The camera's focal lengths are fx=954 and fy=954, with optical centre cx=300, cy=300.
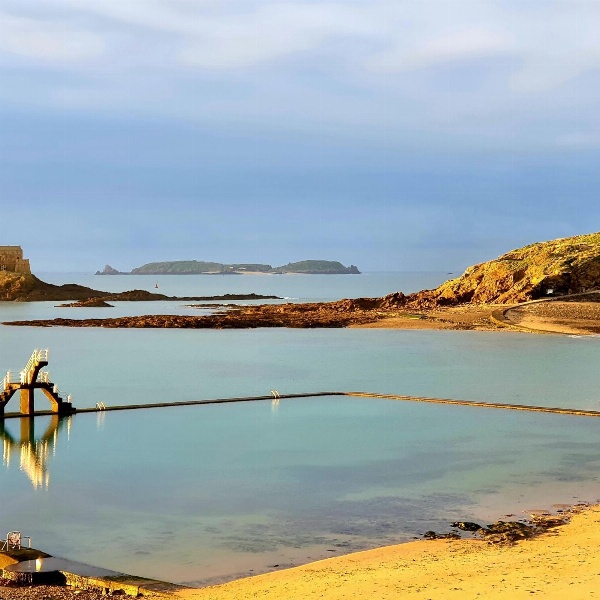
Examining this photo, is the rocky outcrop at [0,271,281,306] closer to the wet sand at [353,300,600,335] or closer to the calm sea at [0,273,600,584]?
the wet sand at [353,300,600,335]

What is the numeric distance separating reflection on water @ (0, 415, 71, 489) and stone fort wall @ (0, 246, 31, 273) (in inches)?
4363

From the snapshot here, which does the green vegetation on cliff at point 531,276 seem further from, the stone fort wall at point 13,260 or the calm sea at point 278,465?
the stone fort wall at point 13,260

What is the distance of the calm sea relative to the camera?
16938 mm

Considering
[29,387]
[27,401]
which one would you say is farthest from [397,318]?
[29,387]

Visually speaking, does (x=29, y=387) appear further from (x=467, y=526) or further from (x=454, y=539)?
(x=454, y=539)

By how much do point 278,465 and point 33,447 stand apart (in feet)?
23.6

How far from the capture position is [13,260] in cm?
13875

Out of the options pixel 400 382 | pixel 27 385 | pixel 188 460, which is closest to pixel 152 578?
pixel 188 460

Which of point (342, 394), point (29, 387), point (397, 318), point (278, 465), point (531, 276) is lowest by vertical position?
point (278, 465)

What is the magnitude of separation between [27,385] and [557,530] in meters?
18.6

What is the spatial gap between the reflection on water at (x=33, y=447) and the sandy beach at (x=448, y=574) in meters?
9.23

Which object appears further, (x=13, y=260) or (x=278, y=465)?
(x=13, y=260)

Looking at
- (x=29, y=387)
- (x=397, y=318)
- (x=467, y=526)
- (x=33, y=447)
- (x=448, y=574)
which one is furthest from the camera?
(x=397, y=318)

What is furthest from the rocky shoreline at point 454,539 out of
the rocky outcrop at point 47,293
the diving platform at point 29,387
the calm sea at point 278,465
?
the rocky outcrop at point 47,293
